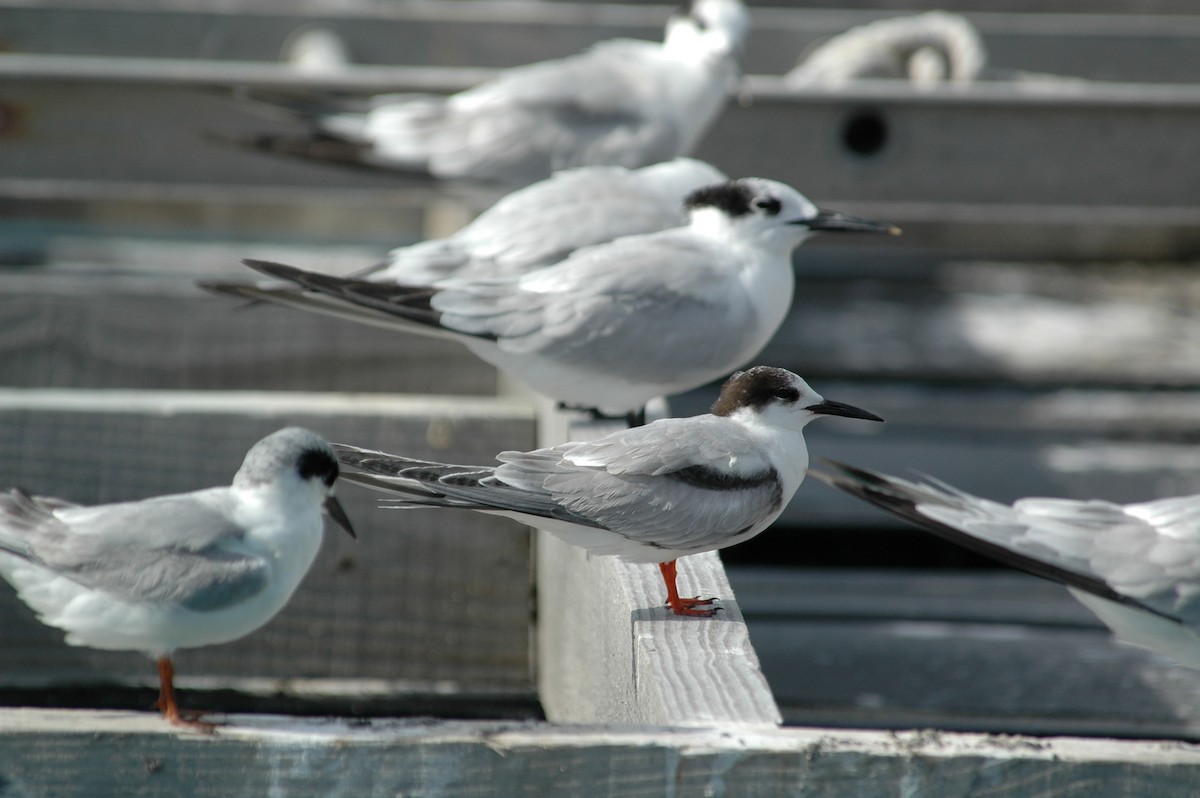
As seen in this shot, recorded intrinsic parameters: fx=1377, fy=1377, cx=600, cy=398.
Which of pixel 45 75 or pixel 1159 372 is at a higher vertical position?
pixel 45 75

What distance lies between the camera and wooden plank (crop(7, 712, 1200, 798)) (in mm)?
1635

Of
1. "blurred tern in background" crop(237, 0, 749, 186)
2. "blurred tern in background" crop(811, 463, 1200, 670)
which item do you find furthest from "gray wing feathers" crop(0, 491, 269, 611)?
"blurred tern in background" crop(237, 0, 749, 186)

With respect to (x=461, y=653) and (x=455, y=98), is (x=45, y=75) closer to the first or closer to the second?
(x=455, y=98)

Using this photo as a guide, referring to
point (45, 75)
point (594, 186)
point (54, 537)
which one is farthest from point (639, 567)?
point (45, 75)

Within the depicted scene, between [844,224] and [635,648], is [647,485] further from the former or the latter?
[844,224]

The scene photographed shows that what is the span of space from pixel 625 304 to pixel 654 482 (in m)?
0.73

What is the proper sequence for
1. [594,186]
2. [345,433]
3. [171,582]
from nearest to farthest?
[171,582] → [345,433] → [594,186]

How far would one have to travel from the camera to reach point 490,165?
4.22 metres

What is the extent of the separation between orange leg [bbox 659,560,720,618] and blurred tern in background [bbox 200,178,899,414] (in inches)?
30.6

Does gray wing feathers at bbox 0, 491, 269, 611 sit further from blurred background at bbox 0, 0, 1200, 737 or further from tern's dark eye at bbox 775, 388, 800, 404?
tern's dark eye at bbox 775, 388, 800, 404

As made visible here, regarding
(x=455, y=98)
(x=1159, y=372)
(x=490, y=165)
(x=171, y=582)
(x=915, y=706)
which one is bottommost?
(x=915, y=706)

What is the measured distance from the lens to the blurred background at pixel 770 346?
10.1ft

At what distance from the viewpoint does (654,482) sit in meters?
2.35

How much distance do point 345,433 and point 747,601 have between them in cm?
126
